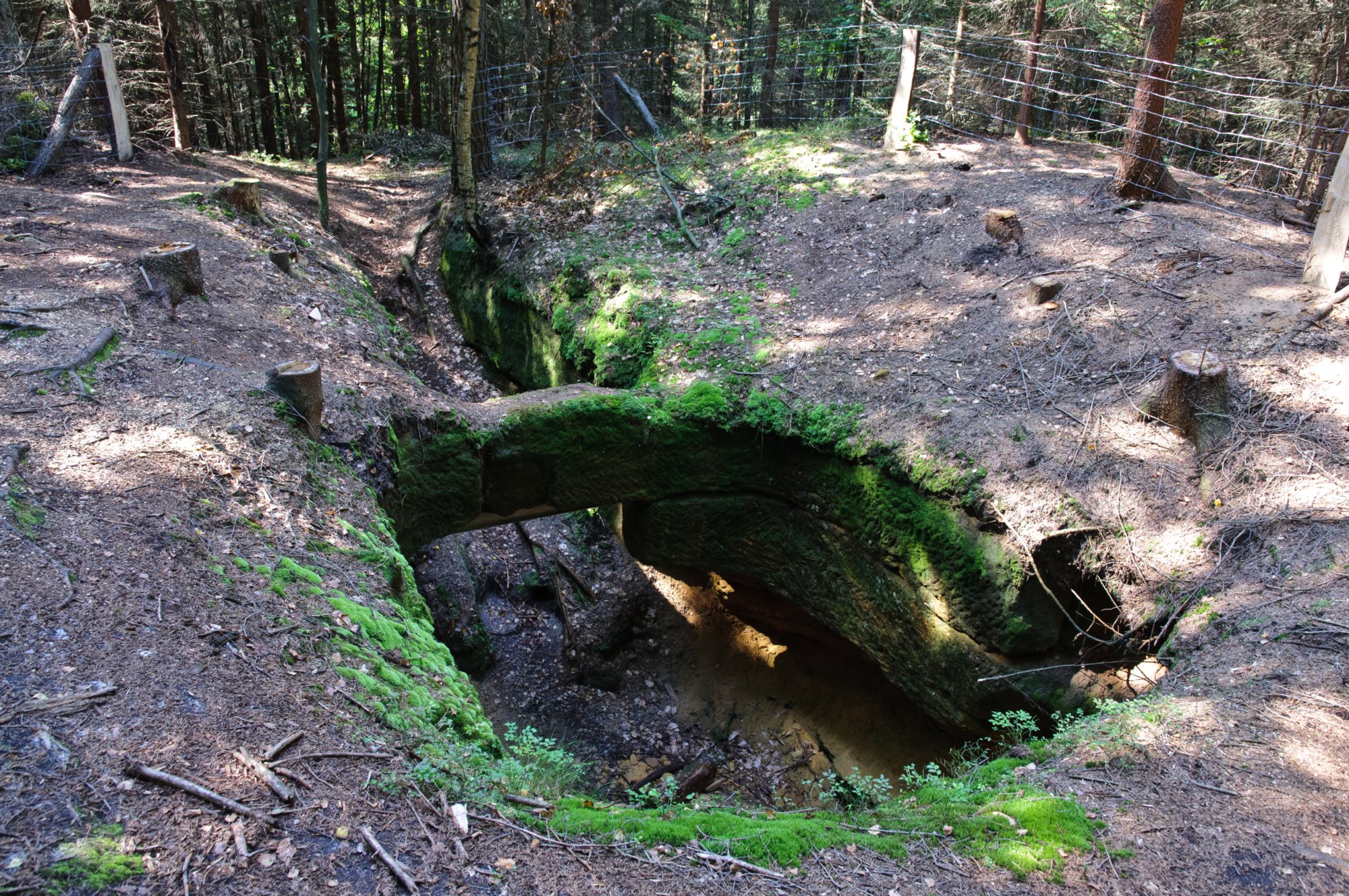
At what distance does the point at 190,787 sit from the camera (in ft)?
8.91

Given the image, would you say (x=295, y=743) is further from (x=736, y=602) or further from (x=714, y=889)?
(x=736, y=602)

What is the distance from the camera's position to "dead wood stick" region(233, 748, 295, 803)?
286 centimetres

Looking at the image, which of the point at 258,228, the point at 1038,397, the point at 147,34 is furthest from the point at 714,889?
the point at 147,34

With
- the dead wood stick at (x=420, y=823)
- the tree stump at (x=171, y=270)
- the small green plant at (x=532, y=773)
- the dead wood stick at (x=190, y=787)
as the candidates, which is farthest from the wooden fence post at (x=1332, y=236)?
the tree stump at (x=171, y=270)

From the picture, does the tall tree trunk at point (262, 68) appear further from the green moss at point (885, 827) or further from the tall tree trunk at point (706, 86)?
the green moss at point (885, 827)

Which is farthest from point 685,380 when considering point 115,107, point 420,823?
point 115,107

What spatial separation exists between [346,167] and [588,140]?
6.98 metres

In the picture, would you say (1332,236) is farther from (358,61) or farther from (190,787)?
(358,61)

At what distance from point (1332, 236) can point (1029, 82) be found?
17.9 ft

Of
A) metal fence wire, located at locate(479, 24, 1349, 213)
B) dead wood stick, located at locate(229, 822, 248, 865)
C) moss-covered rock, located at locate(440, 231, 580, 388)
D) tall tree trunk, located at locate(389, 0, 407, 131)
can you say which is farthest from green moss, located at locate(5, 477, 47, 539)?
tall tree trunk, located at locate(389, 0, 407, 131)

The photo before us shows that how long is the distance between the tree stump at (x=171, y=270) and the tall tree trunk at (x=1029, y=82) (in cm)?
1098

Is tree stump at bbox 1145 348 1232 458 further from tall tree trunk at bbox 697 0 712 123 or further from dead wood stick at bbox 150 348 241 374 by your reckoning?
tall tree trunk at bbox 697 0 712 123

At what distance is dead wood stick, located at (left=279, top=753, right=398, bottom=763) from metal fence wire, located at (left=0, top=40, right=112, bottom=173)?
11537 millimetres

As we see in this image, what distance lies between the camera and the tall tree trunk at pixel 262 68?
18.1 metres
